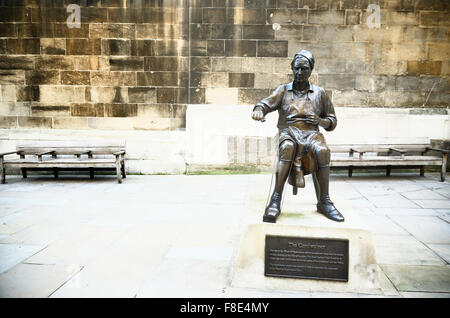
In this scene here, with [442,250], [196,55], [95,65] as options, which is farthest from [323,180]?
[95,65]

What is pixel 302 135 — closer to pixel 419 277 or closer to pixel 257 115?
pixel 257 115

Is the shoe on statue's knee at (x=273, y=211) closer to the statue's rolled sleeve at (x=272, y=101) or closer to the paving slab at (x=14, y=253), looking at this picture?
the statue's rolled sleeve at (x=272, y=101)

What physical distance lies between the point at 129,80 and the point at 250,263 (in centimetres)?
600

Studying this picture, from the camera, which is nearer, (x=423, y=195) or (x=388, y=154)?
(x=423, y=195)

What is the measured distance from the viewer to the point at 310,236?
2729 mm

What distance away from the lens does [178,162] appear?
25.4 ft

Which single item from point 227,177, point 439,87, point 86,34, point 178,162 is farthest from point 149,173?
point 439,87

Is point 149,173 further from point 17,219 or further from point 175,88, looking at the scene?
point 17,219

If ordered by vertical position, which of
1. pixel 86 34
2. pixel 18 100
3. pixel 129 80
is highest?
pixel 86 34

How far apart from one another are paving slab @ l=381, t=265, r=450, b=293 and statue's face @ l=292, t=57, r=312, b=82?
198cm

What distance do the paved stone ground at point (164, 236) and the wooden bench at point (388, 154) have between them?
17.7 inches

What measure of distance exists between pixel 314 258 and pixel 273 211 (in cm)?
51

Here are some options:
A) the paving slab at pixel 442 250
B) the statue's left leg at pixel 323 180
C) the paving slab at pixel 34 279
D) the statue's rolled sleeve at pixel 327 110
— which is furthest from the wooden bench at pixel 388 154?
the paving slab at pixel 34 279
